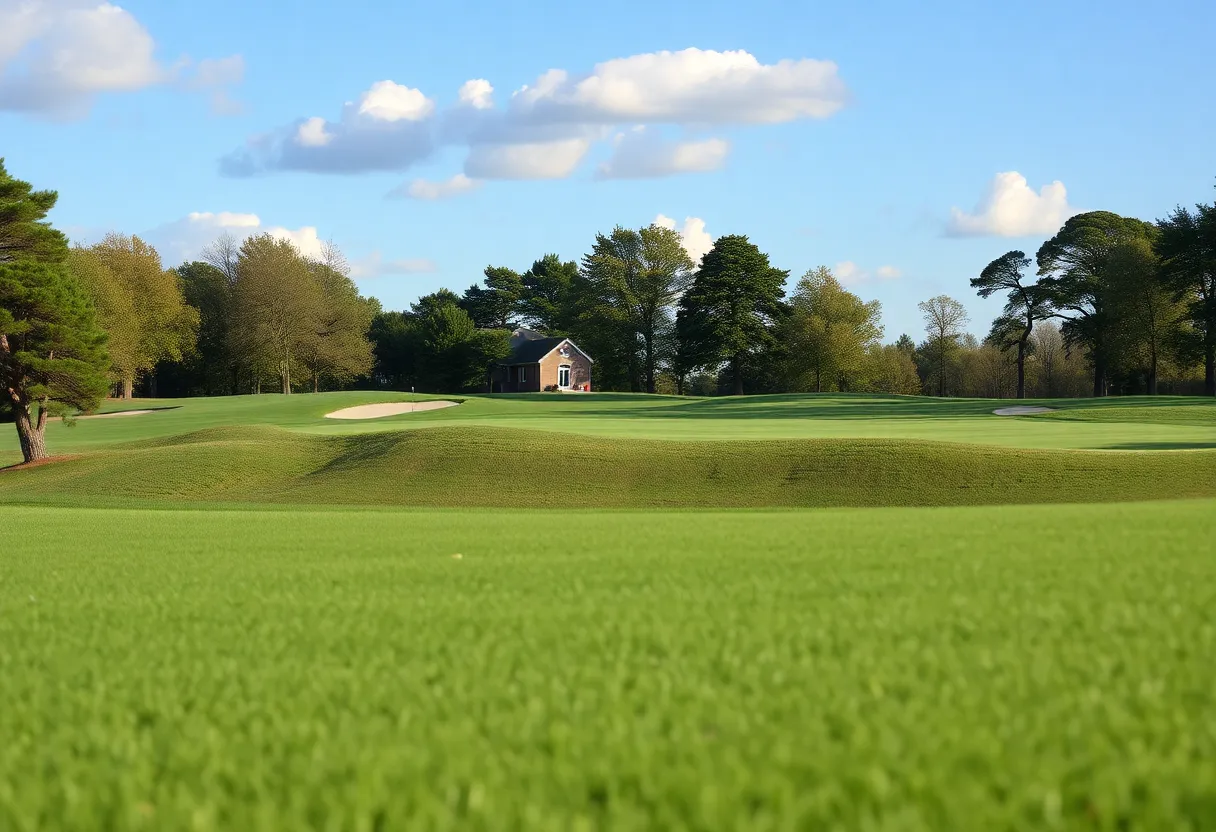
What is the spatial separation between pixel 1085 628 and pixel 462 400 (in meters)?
56.5

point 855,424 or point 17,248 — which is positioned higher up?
point 17,248

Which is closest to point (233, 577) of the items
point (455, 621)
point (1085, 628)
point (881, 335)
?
point (455, 621)

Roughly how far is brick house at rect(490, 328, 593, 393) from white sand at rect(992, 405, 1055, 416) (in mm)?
→ 46241

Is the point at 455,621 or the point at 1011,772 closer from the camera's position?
the point at 1011,772

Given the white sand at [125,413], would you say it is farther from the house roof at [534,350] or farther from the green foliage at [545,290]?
the green foliage at [545,290]

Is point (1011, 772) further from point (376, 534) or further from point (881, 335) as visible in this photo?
point (881, 335)

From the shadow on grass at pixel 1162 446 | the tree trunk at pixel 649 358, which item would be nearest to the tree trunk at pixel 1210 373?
the shadow on grass at pixel 1162 446

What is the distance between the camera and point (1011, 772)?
1.71m

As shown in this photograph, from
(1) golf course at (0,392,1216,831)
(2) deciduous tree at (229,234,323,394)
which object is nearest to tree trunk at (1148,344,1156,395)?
(2) deciduous tree at (229,234,323,394)

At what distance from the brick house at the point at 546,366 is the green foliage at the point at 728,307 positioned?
12.0 metres

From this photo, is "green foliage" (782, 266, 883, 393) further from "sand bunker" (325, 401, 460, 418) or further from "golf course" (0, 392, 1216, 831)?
"golf course" (0, 392, 1216, 831)

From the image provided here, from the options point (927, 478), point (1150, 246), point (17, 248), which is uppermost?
point (1150, 246)

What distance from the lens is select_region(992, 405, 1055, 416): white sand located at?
42219 millimetres

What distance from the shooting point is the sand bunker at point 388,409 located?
49900 mm
